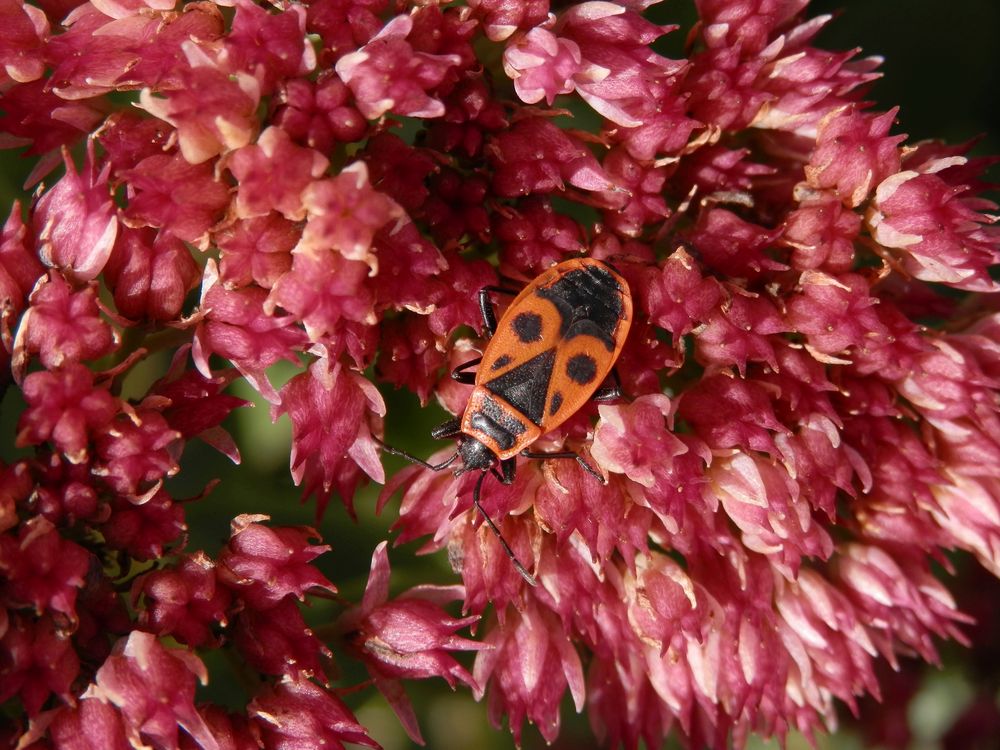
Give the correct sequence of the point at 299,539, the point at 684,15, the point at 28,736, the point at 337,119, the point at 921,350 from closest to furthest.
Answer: the point at 28,736 < the point at 337,119 < the point at 299,539 < the point at 921,350 < the point at 684,15

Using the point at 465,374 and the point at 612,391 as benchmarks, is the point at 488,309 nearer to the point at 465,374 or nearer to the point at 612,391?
the point at 465,374

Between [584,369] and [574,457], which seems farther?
[574,457]

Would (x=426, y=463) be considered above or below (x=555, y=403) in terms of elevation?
below

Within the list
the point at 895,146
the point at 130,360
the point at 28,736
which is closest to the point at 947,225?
the point at 895,146

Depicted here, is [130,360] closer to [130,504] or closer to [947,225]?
[130,504]

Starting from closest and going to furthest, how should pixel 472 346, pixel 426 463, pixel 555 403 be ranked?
pixel 555 403, pixel 472 346, pixel 426 463

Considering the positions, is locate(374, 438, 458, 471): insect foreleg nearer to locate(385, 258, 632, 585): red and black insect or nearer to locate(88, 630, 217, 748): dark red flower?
locate(385, 258, 632, 585): red and black insect

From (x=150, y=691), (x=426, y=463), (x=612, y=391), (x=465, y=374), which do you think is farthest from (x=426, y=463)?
(x=150, y=691)
